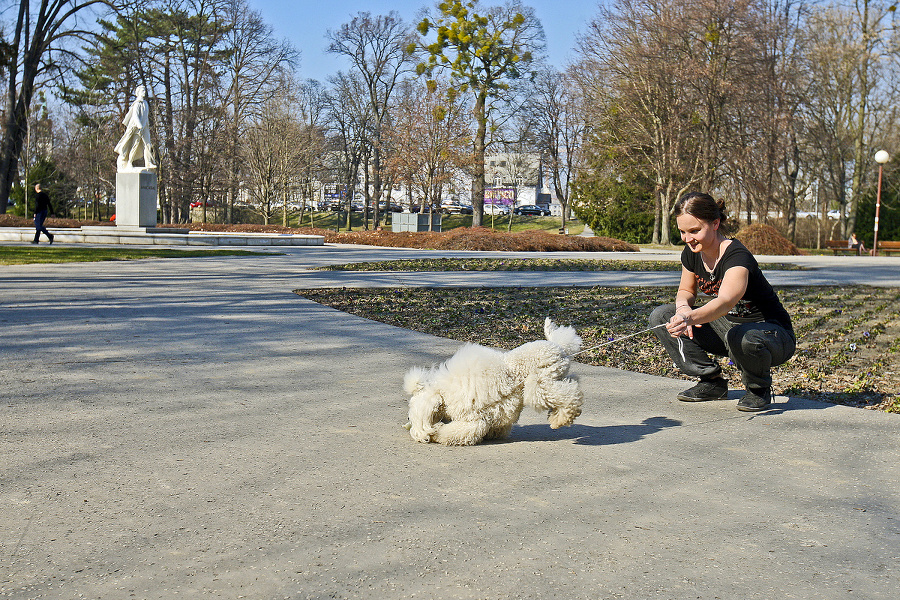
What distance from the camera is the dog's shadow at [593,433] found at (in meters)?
4.54

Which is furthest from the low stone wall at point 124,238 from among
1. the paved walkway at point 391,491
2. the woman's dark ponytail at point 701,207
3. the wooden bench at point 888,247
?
the wooden bench at point 888,247

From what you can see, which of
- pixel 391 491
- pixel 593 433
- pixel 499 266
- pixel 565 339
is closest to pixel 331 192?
pixel 499 266

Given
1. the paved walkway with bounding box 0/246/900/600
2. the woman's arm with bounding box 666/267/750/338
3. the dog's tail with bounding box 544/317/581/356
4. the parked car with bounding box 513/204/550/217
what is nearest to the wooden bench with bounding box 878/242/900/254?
the paved walkway with bounding box 0/246/900/600

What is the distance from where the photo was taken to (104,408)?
4.88 metres

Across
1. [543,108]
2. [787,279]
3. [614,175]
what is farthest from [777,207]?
[543,108]

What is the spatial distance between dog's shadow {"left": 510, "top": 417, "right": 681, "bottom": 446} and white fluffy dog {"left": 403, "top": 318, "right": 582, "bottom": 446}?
336 millimetres

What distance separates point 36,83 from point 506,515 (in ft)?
144

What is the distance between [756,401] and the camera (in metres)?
5.24

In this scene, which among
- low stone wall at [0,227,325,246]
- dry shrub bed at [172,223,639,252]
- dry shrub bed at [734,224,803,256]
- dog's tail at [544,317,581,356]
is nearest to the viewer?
dog's tail at [544,317,581,356]

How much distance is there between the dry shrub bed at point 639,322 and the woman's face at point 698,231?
1.60 m

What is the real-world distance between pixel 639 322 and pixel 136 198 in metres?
22.7

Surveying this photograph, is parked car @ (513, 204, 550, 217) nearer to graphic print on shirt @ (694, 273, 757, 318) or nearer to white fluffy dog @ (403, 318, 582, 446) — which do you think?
graphic print on shirt @ (694, 273, 757, 318)

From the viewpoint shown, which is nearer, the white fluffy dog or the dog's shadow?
the white fluffy dog

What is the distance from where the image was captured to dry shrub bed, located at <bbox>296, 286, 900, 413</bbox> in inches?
253
